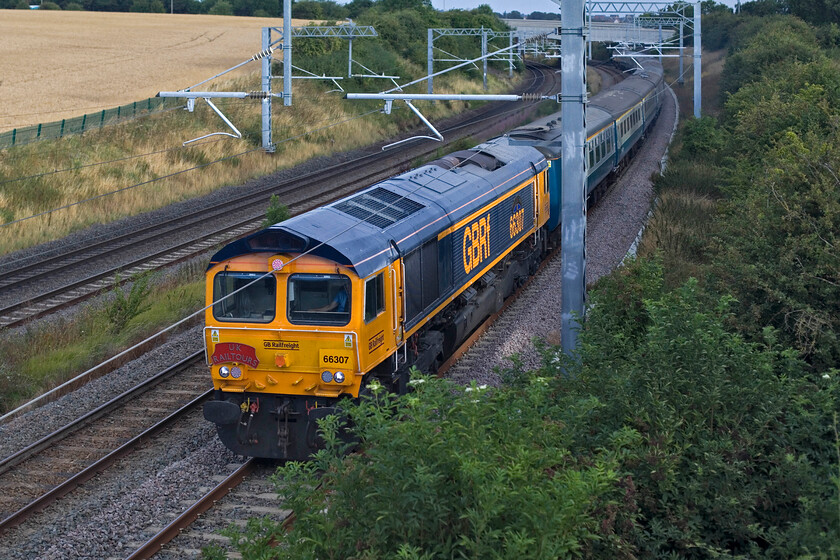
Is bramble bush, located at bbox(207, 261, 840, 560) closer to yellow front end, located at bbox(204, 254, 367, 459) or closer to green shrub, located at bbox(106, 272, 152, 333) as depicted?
yellow front end, located at bbox(204, 254, 367, 459)

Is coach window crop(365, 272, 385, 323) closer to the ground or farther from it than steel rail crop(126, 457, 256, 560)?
farther from it

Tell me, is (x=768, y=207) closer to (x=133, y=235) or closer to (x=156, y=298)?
(x=156, y=298)

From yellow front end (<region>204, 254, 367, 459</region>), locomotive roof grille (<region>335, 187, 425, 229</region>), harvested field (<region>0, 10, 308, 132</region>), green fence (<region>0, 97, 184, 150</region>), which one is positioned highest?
harvested field (<region>0, 10, 308, 132</region>)

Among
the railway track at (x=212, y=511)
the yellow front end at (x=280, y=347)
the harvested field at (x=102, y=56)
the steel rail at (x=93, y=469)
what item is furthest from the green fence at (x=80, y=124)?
the yellow front end at (x=280, y=347)

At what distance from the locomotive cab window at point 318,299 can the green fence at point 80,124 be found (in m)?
22.5

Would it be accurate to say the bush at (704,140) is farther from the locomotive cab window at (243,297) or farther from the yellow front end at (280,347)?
the locomotive cab window at (243,297)

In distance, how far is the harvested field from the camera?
43.1 meters

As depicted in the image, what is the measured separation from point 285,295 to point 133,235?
51.5 ft

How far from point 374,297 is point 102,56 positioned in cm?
5497

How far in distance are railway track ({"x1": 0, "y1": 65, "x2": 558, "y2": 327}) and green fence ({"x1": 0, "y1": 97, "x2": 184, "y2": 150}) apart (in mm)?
6903

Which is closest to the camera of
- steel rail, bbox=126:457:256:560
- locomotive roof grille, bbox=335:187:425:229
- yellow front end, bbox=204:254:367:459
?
steel rail, bbox=126:457:256:560

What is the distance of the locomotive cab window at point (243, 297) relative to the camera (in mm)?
9992

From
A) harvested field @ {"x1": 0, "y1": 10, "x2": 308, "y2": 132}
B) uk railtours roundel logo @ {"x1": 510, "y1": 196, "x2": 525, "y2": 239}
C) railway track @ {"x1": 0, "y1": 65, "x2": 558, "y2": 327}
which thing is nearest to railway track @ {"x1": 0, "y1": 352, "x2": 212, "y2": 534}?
railway track @ {"x1": 0, "y1": 65, "x2": 558, "y2": 327}

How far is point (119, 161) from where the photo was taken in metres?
30.2
